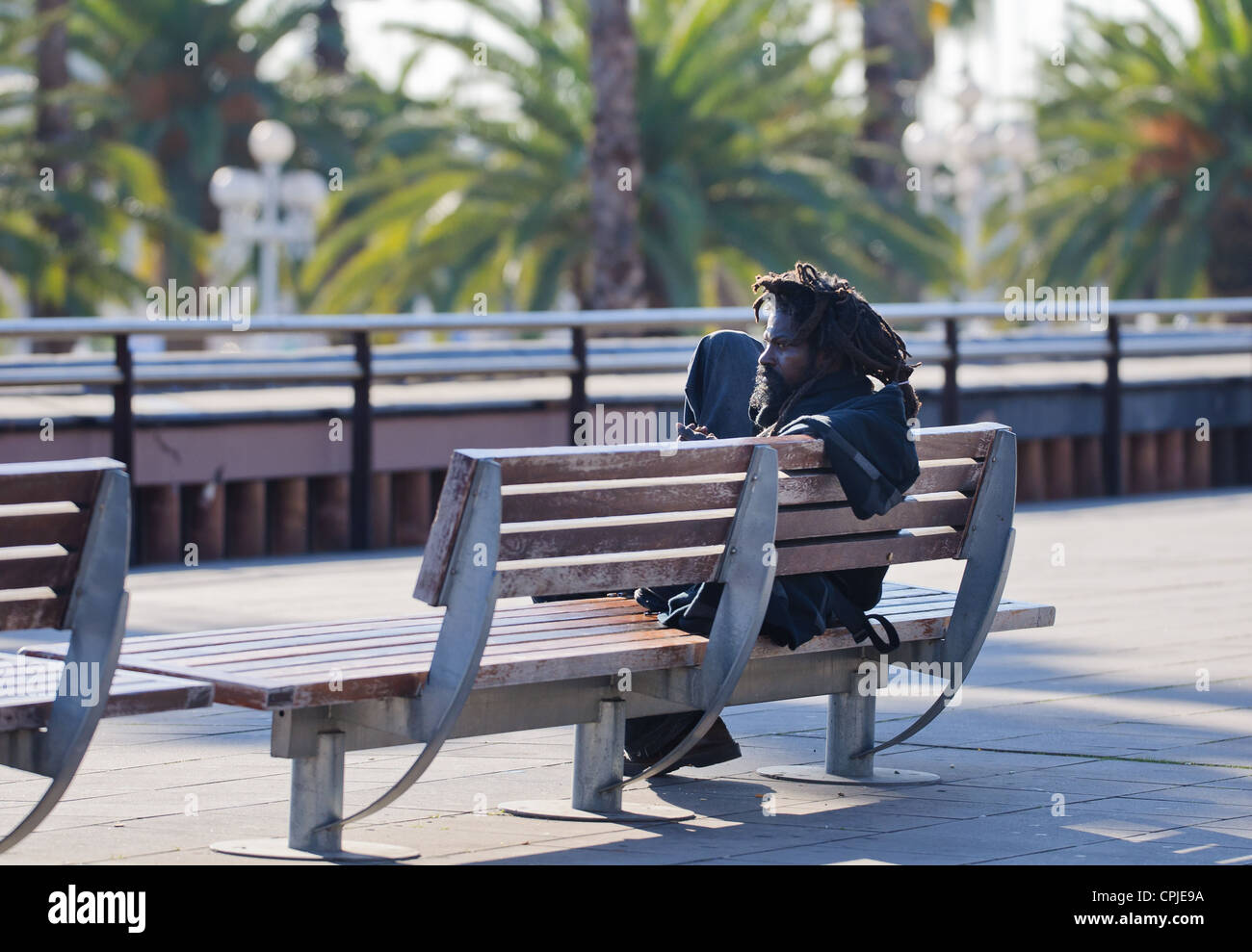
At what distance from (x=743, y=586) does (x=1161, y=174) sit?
20.6m

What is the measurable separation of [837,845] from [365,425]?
264 inches

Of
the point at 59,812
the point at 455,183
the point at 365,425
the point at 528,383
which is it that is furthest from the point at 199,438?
the point at 455,183

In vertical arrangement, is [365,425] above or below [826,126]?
below

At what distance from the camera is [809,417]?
17.1ft

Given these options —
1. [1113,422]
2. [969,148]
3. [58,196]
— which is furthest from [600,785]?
[969,148]

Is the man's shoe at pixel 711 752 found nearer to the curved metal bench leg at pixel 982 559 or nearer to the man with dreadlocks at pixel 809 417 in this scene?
the man with dreadlocks at pixel 809 417

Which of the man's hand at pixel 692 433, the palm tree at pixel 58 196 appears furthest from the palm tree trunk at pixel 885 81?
the man's hand at pixel 692 433

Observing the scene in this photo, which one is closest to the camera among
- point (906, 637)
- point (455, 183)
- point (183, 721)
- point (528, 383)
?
point (906, 637)

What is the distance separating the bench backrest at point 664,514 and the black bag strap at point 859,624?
0.34 ft

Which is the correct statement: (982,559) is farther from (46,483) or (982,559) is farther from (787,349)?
(46,483)

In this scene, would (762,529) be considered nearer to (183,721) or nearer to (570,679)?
(570,679)

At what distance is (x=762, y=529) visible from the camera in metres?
5.00

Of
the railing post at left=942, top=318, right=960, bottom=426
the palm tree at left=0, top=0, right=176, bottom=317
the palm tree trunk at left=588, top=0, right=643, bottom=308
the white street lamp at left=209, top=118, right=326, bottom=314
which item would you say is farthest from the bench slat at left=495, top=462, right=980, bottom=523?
the white street lamp at left=209, top=118, right=326, bottom=314

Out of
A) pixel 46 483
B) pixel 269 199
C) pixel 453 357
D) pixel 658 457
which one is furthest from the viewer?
pixel 269 199
